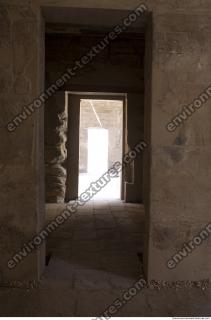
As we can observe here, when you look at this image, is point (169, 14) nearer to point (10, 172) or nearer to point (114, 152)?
point (10, 172)

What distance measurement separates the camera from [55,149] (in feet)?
23.9

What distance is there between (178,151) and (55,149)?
14.7 ft

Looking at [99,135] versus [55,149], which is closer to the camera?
[55,149]

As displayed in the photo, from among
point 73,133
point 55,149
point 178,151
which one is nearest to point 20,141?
point 178,151

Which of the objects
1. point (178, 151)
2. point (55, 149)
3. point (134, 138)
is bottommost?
point (178, 151)

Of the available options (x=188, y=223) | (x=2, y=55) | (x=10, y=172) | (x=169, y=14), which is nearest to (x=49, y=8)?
(x=2, y=55)

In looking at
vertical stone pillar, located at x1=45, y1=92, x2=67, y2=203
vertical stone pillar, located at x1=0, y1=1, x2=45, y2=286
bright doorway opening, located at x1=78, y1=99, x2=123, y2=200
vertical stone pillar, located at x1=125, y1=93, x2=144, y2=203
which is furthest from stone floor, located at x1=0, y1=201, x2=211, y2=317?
bright doorway opening, located at x1=78, y1=99, x2=123, y2=200

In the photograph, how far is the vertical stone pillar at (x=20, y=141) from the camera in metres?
3.09

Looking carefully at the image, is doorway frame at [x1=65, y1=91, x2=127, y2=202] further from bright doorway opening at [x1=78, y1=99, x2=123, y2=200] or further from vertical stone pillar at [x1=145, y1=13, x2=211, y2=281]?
bright doorway opening at [x1=78, y1=99, x2=123, y2=200]

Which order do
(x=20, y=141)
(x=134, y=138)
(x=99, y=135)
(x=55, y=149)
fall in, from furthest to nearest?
1. (x=99, y=135)
2. (x=134, y=138)
3. (x=55, y=149)
4. (x=20, y=141)

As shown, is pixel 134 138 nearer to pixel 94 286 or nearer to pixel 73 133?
pixel 73 133

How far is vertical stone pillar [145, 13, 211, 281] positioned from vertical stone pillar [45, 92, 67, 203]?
412 cm

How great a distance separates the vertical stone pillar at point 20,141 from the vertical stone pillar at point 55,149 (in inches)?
153

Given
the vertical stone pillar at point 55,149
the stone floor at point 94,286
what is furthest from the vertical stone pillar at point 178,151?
the vertical stone pillar at point 55,149
